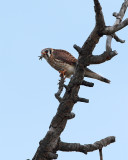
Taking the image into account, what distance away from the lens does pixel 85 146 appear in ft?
21.3

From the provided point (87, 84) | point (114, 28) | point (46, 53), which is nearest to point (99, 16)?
point (114, 28)

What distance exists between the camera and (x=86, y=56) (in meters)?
5.59

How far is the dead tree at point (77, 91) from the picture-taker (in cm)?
542

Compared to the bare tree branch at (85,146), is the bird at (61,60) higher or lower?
higher

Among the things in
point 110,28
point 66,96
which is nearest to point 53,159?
point 66,96

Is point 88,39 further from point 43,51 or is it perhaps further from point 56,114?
point 43,51

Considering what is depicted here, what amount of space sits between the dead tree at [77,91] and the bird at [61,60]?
141cm

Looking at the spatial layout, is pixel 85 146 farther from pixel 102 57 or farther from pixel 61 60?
pixel 61 60

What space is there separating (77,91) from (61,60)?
2.41 meters

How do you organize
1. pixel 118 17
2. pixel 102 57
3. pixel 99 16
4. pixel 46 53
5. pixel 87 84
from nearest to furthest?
pixel 99 16 < pixel 102 57 < pixel 87 84 < pixel 118 17 < pixel 46 53

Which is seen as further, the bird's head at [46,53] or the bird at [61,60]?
the bird's head at [46,53]

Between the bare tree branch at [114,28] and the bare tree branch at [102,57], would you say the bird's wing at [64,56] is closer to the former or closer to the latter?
the bare tree branch at [102,57]

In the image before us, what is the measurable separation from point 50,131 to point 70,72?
1934 mm

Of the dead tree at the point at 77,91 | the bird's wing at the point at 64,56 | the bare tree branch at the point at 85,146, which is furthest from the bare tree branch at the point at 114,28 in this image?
the bird's wing at the point at 64,56
